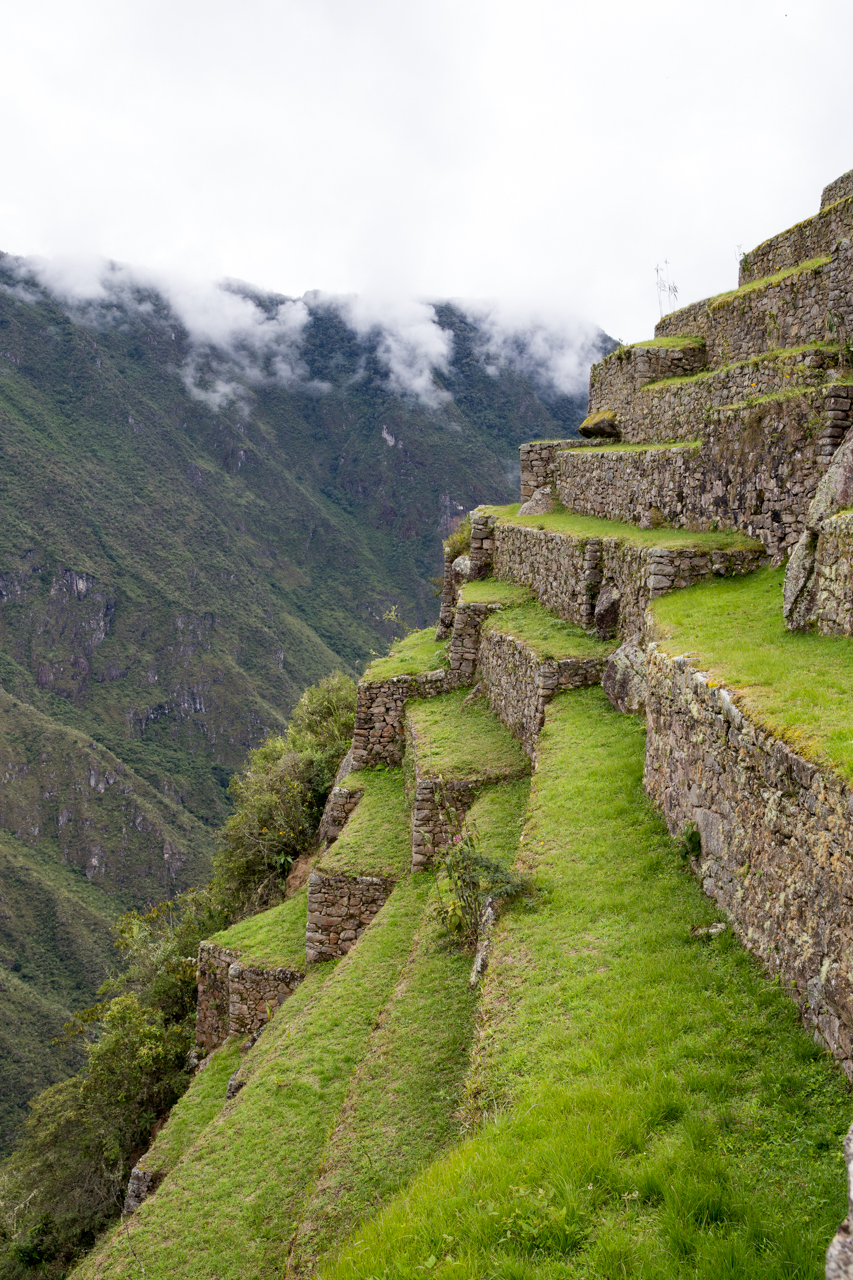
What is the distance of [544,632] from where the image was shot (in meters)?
12.5

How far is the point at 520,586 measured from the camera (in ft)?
53.1

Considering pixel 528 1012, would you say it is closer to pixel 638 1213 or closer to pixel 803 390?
pixel 638 1213

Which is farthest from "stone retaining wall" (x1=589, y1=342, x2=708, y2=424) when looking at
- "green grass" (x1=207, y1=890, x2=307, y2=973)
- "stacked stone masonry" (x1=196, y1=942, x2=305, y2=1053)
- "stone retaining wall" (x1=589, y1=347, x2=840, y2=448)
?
"stacked stone masonry" (x1=196, y1=942, x2=305, y2=1053)

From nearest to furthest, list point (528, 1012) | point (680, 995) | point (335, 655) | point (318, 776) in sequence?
1. point (680, 995)
2. point (528, 1012)
3. point (318, 776)
4. point (335, 655)

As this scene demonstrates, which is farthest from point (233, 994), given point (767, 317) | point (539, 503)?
point (767, 317)

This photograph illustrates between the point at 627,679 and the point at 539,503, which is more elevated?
the point at 539,503

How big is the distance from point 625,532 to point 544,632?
6.39 ft

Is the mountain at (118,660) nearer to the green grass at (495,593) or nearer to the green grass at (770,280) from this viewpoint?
the green grass at (495,593)

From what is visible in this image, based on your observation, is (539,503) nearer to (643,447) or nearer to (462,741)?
(643,447)

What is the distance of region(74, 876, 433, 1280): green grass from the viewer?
258 inches

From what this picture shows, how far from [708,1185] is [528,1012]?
72.5 inches

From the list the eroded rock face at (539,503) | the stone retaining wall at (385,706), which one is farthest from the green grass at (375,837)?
the eroded rock face at (539,503)

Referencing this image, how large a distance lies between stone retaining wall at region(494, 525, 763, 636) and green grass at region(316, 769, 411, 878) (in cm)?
413

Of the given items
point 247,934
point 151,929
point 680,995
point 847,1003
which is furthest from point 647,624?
point 151,929
